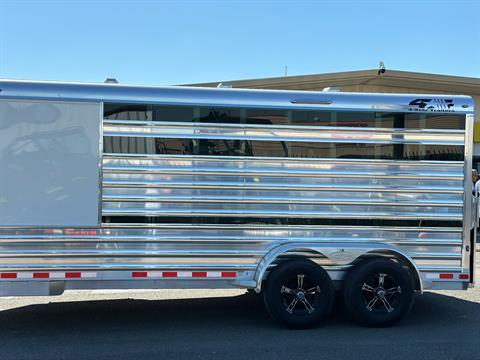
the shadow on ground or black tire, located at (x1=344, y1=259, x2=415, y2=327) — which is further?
black tire, located at (x1=344, y1=259, x2=415, y2=327)

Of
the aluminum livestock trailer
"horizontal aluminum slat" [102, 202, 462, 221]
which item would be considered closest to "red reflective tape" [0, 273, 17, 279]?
the aluminum livestock trailer

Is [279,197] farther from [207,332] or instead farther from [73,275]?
[73,275]

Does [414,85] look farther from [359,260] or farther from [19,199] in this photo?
[19,199]

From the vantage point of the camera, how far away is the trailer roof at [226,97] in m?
5.47

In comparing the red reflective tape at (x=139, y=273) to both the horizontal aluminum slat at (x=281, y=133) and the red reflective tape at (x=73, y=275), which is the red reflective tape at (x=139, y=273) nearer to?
the red reflective tape at (x=73, y=275)

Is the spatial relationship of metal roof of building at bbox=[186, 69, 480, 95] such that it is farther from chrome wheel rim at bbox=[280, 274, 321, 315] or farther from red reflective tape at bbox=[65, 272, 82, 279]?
red reflective tape at bbox=[65, 272, 82, 279]

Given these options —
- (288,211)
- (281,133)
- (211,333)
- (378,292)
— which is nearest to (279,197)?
(288,211)

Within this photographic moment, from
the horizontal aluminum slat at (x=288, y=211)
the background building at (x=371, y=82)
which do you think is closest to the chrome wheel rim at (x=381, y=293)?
the horizontal aluminum slat at (x=288, y=211)

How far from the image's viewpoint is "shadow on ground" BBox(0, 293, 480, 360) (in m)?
5.11

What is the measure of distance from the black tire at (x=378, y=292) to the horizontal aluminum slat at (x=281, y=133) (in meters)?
1.43

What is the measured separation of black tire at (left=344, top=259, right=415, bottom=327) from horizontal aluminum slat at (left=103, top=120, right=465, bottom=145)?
4.71ft

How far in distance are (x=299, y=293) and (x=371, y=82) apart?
11518 millimetres

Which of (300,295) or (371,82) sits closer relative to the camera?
(300,295)

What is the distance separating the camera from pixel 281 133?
5.77m
